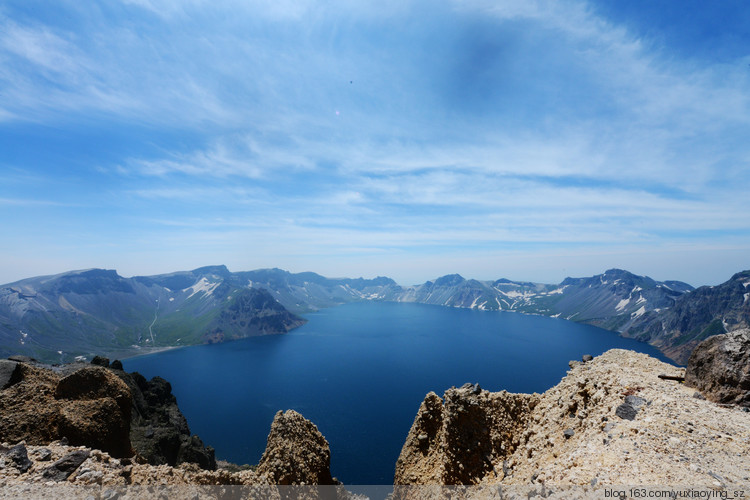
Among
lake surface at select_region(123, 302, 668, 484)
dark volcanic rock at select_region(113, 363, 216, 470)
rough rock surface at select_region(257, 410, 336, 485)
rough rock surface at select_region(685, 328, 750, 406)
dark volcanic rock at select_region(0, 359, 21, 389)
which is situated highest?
rough rock surface at select_region(685, 328, 750, 406)

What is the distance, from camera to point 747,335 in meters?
14.8

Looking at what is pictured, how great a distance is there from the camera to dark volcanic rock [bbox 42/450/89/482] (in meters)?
11.8

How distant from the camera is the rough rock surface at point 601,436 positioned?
31.6 ft

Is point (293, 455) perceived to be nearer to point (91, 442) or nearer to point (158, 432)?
point (91, 442)

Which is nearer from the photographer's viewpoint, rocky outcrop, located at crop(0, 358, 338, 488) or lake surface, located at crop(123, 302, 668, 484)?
rocky outcrop, located at crop(0, 358, 338, 488)

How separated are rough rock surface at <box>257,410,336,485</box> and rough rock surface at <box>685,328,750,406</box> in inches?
805

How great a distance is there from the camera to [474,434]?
18734 mm

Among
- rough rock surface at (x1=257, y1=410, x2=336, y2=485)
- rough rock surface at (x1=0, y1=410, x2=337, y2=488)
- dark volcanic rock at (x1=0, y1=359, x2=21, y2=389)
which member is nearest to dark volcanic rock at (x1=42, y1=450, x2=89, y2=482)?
rough rock surface at (x1=0, y1=410, x2=337, y2=488)

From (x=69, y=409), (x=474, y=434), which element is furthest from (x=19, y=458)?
(x=474, y=434)

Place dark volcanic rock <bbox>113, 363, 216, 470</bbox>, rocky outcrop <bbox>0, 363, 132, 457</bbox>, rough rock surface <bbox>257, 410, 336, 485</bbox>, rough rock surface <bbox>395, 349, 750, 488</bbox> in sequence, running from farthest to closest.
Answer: dark volcanic rock <bbox>113, 363, 216, 470</bbox>, rough rock surface <bbox>257, 410, 336, 485</bbox>, rocky outcrop <bbox>0, 363, 132, 457</bbox>, rough rock surface <bbox>395, 349, 750, 488</bbox>

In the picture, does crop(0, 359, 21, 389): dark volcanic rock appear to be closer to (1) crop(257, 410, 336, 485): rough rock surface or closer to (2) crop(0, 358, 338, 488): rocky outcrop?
(2) crop(0, 358, 338, 488): rocky outcrop

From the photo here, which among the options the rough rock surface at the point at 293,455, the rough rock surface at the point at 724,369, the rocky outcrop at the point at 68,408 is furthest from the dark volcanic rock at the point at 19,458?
the rough rock surface at the point at 724,369

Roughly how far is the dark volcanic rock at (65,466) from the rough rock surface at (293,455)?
7628 mm

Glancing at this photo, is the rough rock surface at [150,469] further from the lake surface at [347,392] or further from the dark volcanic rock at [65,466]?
the lake surface at [347,392]
